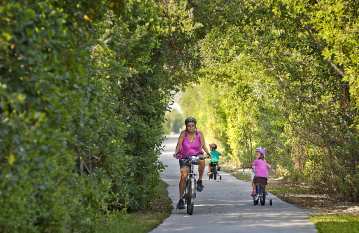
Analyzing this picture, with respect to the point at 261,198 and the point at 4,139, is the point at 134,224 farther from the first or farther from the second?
the point at 4,139

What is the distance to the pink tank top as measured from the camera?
15492 mm

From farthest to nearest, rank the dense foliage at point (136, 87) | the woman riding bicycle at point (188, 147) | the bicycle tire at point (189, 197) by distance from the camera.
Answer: the woman riding bicycle at point (188, 147)
the bicycle tire at point (189, 197)
the dense foliage at point (136, 87)

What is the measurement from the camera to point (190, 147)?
15516 millimetres

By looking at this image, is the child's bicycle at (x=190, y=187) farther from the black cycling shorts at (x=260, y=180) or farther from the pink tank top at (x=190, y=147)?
the black cycling shorts at (x=260, y=180)

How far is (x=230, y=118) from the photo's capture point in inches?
1465

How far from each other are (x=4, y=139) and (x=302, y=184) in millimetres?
20575

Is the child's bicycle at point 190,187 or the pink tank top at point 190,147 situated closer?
the child's bicycle at point 190,187

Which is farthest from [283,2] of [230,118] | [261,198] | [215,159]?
[230,118]

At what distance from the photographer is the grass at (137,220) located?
35.4 ft

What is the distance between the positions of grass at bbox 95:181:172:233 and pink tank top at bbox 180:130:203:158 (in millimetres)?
1239

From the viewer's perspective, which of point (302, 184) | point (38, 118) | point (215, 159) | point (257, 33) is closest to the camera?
point (38, 118)

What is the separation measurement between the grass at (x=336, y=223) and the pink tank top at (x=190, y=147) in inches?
104

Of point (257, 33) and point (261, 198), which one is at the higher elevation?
point (257, 33)

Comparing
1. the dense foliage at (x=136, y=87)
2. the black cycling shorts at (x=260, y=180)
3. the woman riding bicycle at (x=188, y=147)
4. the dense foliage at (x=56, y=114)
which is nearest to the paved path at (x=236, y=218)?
the black cycling shorts at (x=260, y=180)
